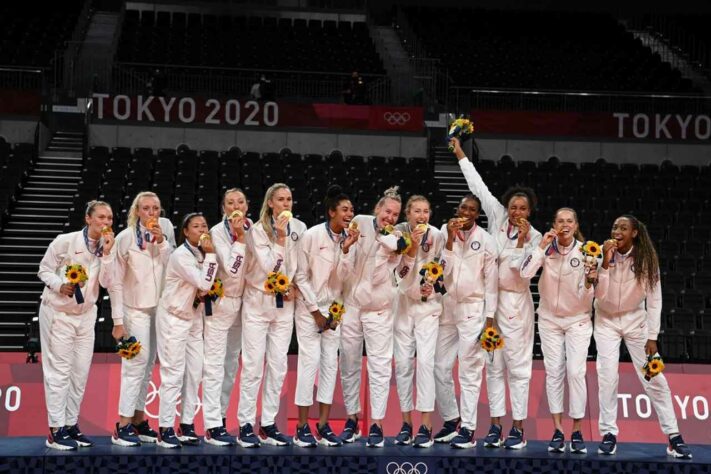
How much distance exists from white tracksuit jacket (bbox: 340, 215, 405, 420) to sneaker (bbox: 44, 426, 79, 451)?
2315 millimetres

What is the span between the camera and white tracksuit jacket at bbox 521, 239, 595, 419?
860 centimetres

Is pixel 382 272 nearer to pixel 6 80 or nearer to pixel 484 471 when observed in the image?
pixel 484 471

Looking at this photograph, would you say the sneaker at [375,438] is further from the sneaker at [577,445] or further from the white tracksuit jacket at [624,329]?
the white tracksuit jacket at [624,329]

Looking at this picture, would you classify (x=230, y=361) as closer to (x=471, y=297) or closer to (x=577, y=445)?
(x=471, y=297)

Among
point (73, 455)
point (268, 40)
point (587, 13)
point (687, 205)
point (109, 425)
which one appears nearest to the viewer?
point (73, 455)

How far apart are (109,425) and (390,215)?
3756 millimetres

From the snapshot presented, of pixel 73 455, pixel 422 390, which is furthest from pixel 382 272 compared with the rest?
pixel 73 455

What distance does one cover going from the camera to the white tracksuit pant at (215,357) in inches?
334

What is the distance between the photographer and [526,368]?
28.6 ft

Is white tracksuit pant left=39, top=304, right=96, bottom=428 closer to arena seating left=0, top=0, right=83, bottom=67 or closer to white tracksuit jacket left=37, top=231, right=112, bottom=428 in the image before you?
white tracksuit jacket left=37, top=231, right=112, bottom=428

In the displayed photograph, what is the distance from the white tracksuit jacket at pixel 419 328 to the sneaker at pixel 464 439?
0.32 meters

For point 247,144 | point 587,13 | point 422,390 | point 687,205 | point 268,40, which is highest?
point 587,13

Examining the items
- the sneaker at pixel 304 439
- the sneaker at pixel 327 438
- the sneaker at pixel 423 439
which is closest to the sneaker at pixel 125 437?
the sneaker at pixel 304 439

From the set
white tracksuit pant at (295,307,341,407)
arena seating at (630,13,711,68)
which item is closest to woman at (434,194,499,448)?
white tracksuit pant at (295,307,341,407)
